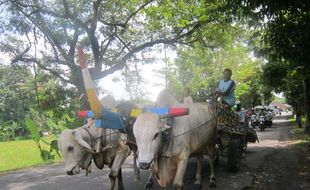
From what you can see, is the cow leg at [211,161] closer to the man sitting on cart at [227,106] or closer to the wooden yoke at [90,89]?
the man sitting on cart at [227,106]

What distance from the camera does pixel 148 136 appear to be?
5.79 meters

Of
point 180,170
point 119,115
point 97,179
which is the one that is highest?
point 119,115

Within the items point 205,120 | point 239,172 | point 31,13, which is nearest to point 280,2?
point 205,120

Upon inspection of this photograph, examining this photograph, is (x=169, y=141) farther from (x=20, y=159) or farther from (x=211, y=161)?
(x=20, y=159)

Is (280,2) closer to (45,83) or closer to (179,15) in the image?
(179,15)

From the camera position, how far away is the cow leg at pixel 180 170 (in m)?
6.32

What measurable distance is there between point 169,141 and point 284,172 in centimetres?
493

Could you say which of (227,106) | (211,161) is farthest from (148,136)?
(227,106)

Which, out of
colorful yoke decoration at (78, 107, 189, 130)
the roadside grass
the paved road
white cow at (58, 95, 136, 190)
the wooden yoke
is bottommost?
the roadside grass

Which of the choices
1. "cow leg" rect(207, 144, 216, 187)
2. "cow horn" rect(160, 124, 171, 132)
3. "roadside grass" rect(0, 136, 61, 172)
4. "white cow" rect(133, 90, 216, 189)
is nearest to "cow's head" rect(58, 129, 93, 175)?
"white cow" rect(133, 90, 216, 189)

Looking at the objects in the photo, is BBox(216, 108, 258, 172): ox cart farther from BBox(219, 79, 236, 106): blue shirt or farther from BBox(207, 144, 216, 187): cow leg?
BBox(207, 144, 216, 187): cow leg

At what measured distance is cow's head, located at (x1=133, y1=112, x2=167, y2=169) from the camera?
566cm

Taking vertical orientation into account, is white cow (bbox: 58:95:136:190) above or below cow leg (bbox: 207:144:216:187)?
above

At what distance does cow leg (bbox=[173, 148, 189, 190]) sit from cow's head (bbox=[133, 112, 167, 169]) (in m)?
0.60
